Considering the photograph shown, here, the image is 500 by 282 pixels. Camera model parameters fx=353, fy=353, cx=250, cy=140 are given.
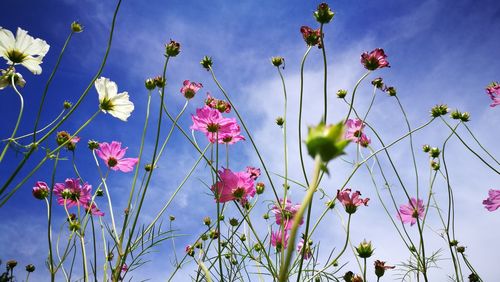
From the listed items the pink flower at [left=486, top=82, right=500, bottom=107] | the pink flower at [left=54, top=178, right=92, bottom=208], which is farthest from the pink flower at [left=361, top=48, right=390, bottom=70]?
the pink flower at [left=54, top=178, right=92, bottom=208]

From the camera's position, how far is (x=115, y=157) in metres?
1.48

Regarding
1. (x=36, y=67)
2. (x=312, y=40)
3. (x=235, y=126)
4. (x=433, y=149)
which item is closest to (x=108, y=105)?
(x=36, y=67)

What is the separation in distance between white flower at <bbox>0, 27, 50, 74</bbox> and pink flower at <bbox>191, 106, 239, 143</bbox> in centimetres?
44

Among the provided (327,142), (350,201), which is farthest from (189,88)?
(327,142)

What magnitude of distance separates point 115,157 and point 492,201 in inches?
59.1

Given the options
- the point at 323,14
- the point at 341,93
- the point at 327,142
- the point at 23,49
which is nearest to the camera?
the point at 327,142

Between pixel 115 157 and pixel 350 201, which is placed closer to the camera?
pixel 350 201

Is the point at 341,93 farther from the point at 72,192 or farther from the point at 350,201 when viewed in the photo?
the point at 72,192

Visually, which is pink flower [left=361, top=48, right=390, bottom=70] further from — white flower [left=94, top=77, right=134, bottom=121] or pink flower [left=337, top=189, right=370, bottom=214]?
white flower [left=94, top=77, right=134, bottom=121]

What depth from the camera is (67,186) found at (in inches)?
56.9

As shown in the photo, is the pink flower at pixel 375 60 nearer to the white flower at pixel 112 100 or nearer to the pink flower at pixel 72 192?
the white flower at pixel 112 100

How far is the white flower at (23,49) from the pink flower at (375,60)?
0.99 metres

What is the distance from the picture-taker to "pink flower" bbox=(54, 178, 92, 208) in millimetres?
1426

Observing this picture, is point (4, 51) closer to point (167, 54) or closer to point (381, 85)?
point (167, 54)
